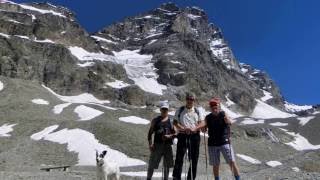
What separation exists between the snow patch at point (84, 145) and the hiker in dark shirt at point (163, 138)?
32.8 metres

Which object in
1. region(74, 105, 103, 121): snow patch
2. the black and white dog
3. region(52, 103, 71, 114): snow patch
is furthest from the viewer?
region(52, 103, 71, 114): snow patch

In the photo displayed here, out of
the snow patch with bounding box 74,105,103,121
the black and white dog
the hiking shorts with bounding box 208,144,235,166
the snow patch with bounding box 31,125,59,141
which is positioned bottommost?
the black and white dog

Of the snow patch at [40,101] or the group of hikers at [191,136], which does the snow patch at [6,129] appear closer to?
the snow patch at [40,101]

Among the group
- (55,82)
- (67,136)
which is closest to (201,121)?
(67,136)

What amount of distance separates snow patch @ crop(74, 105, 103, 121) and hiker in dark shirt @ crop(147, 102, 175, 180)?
242ft

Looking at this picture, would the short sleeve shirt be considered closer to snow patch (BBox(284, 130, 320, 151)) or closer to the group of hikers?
the group of hikers

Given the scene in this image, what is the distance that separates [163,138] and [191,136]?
1.13 m

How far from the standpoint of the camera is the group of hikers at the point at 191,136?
54.3 feet

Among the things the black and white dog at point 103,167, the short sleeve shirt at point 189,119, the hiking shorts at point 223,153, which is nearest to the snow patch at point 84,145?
the black and white dog at point 103,167

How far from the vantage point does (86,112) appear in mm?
97500

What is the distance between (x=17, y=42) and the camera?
607 ft

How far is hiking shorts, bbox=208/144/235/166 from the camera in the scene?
16391mm

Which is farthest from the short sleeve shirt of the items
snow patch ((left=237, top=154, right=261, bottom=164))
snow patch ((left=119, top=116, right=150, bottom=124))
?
snow patch ((left=119, top=116, right=150, bottom=124))

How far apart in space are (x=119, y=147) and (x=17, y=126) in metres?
24.7
